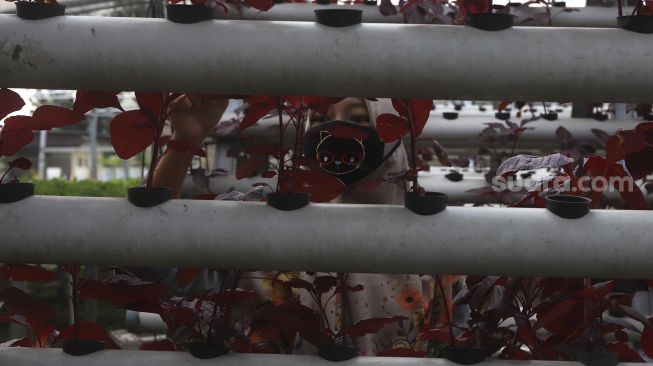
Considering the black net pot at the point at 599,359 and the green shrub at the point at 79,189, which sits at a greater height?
the black net pot at the point at 599,359

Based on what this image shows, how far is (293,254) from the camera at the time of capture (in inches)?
37.1

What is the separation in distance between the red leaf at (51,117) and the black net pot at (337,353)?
513mm

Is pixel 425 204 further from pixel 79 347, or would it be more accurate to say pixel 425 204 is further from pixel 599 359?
pixel 79 347

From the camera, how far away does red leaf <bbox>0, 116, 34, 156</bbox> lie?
3.71ft

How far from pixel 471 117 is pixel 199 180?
121cm

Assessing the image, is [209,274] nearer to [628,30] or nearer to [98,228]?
[98,228]

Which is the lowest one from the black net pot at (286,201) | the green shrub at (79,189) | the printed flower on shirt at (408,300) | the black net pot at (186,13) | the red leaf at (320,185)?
the green shrub at (79,189)

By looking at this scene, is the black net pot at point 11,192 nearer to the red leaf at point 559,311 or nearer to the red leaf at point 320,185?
the red leaf at point 320,185

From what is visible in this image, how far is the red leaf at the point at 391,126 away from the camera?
1.15 metres

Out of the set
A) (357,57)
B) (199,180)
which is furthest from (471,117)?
(357,57)

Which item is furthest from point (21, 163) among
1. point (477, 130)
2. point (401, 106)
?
point (477, 130)

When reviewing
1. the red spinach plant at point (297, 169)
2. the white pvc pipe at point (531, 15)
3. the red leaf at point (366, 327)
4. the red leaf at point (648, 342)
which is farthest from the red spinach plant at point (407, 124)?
the white pvc pipe at point (531, 15)

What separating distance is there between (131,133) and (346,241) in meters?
0.41

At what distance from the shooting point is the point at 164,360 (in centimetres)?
101
